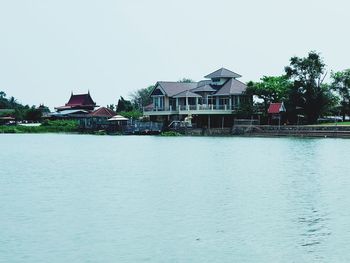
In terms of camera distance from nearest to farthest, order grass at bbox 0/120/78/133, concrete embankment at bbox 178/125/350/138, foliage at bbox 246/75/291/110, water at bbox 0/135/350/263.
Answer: water at bbox 0/135/350/263 → concrete embankment at bbox 178/125/350/138 → foliage at bbox 246/75/291/110 → grass at bbox 0/120/78/133

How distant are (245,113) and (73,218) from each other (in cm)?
4103

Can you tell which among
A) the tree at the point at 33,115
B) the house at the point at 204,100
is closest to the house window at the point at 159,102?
the house at the point at 204,100

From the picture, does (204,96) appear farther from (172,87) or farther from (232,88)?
(172,87)

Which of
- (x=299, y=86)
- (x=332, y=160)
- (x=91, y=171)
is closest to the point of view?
(x=91, y=171)

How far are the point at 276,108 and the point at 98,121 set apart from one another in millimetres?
21416

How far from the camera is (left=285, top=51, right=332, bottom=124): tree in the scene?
5238cm

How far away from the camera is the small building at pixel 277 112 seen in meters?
52.5

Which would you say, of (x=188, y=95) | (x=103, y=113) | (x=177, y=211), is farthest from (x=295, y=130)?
(x=177, y=211)

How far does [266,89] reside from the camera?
2180 inches

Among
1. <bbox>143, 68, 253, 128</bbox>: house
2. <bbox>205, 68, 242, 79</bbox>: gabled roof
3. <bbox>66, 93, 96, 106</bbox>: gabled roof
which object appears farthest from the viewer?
<bbox>66, 93, 96, 106</bbox>: gabled roof

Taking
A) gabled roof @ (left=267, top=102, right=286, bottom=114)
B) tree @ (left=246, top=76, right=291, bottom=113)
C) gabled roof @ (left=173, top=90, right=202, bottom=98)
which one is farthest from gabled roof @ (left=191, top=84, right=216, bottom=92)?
gabled roof @ (left=267, top=102, right=286, bottom=114)

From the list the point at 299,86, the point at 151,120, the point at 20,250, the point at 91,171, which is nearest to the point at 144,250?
the point at 20,250

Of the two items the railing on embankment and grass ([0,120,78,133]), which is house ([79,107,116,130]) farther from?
the railing on embankment

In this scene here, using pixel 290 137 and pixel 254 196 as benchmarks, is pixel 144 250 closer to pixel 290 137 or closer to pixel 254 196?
pixel 254 196
